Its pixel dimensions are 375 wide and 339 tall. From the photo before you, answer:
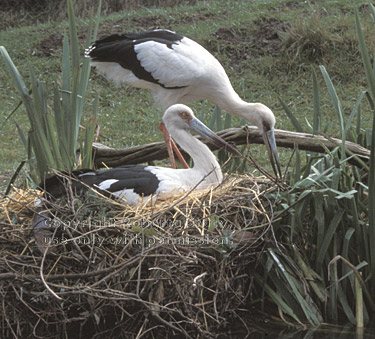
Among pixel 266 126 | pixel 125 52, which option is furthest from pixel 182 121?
pixel 125 52

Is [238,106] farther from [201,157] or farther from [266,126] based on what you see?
[201,157]

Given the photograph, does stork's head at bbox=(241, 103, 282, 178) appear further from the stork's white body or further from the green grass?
the green grass

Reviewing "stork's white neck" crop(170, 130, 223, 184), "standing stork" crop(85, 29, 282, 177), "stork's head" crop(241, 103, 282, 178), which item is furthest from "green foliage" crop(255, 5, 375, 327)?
"standing stork" crop(85, 29, 282, 177)

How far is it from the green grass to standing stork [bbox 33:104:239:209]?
8.27 ft

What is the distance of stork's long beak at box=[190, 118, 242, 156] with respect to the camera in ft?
15.0

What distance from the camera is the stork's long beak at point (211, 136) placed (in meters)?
4.58

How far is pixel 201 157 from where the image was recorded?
15.0 feet

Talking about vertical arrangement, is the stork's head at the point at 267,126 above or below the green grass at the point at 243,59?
above

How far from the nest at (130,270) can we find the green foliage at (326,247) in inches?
5.9

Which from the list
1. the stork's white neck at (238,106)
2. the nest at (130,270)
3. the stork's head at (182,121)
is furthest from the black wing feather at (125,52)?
the nest at (130,270)

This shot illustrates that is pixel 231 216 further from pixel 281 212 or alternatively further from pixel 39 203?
pixel 39 203

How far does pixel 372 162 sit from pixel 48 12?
12.4 metres

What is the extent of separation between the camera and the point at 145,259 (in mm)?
3607

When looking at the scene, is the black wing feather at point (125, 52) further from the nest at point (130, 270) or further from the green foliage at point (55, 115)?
the nest at point (130, 270)
